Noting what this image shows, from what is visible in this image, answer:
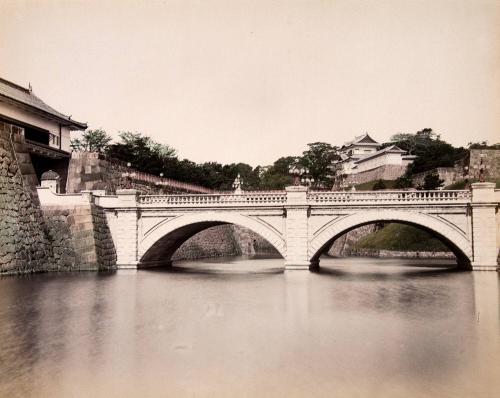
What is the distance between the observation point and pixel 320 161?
251 feet

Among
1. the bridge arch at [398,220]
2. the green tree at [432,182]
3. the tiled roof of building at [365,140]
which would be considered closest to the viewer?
the bridge arch at [398,220]

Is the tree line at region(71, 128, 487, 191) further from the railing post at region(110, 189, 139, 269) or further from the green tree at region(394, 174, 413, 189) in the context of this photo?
the railing post at region(110, 189, 139, 269)

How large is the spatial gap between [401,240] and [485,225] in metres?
21.3

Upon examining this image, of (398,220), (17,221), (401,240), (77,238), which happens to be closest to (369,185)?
(401,240)

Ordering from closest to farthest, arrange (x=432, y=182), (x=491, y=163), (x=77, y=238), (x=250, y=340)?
1. (x=250, y=340)
2. (x=77, y=238)
3. (x=491, y=163)
4. (x=432, y=182)

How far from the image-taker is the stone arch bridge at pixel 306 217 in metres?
27.1

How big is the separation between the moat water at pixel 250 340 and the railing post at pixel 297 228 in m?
5.25

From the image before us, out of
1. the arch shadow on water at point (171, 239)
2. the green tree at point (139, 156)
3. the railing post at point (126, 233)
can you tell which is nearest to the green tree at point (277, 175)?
the green tree at point (139, 156)

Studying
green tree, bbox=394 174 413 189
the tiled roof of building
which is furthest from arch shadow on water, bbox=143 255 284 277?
the tiled roof of building

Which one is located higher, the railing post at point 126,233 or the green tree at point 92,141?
the green tree at point 92,141

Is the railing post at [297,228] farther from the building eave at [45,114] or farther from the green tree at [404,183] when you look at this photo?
the green tree at [404,183]

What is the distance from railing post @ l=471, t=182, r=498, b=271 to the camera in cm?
2680

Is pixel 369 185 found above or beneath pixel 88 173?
above

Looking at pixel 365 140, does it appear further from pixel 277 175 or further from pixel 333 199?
pixel 333 199
